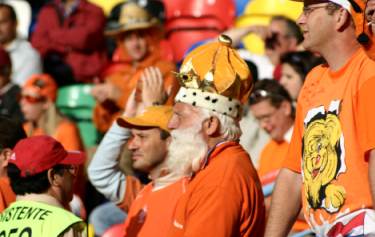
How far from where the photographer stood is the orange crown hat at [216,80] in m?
5.30

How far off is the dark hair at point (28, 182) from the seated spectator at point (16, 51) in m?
5.20

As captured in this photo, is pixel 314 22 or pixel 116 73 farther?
pixel 116 73

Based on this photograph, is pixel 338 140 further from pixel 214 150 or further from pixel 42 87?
pixel 42 87

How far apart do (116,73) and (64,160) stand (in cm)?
433

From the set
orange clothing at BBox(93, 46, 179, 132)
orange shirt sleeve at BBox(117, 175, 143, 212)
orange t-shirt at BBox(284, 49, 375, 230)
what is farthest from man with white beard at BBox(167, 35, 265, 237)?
orange clothing at BBox(93, 46, 179, 132)

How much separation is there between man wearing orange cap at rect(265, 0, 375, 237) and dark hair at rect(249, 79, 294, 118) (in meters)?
2.71

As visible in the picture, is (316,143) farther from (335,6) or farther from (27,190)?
(27,190)

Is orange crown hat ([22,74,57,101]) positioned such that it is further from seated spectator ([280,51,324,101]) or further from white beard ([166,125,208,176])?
white beard ([166,125,208,176])

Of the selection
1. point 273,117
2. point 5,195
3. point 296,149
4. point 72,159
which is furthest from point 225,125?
point 273,117

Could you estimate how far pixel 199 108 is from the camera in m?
5.30

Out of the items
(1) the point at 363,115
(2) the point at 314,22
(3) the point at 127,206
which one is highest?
(2) the point at 314,22

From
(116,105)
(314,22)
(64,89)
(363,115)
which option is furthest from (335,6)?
(64,89)

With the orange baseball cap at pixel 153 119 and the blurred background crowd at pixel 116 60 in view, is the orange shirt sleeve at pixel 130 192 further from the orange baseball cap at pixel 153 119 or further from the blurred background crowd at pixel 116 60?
the orange baseball cap at pixel 153 119

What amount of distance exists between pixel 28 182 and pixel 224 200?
1.14 metres
